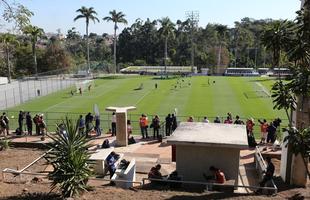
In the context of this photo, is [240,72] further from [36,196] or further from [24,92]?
[36,196]

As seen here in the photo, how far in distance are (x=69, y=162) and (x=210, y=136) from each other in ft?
20.4

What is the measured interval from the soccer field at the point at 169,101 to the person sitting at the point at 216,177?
17.5 metres

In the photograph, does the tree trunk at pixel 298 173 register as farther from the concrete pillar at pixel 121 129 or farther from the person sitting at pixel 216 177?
the concrete pillar at pixel 121 129

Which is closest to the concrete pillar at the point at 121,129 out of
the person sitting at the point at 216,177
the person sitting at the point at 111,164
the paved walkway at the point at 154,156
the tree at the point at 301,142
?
the paved walkway at the point at 154,156

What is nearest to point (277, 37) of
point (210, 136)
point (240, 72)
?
point (210, 136)

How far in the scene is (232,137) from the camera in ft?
53.6

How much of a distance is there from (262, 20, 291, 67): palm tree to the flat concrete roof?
14.3 feet

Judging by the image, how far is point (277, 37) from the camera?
11.9 meters

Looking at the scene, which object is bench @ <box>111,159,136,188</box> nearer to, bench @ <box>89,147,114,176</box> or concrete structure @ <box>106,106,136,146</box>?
bench @ <box>89,147,114,176</box>

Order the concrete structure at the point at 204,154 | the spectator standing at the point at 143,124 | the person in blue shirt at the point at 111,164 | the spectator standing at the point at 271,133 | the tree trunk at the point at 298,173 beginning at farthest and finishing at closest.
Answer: the spectator standing at the point at 143,124 < the spectator standing at the point at 271,133 < the person in blue shirt at the point at 111,164 < the tree trunk at the point at 298,173 < the concrete structure at the point at 204,154

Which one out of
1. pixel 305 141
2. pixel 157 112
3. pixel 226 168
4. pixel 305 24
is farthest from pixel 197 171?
pixel 157 112

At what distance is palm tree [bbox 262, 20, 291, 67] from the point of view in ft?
39.0

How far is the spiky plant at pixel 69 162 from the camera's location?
12344 mm

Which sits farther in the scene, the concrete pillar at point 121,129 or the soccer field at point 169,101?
the soccer field at point 169,101
